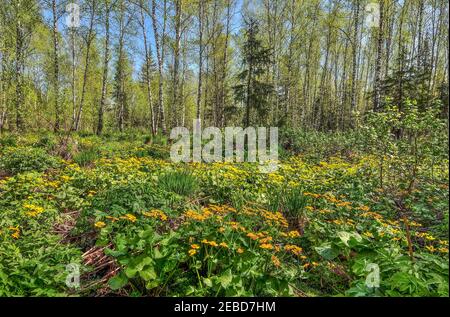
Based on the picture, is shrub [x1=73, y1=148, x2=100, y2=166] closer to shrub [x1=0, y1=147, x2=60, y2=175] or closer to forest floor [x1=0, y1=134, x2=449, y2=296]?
shrub [x1=0, y1=147, x2=60, y2=175]

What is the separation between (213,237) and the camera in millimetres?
2908

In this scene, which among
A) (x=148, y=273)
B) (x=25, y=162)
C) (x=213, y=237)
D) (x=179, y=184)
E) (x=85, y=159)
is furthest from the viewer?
(x=85, y=159)

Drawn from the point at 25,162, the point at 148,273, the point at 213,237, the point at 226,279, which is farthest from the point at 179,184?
the point at 25,162

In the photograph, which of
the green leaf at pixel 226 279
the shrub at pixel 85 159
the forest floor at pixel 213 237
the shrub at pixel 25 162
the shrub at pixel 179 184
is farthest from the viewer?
the shrub at pixel 85 159

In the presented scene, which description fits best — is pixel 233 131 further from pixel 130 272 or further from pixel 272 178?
pixel 130 272

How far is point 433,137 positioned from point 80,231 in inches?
231

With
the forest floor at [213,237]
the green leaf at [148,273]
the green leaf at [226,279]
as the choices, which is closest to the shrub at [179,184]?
the forest floor at [213,237]

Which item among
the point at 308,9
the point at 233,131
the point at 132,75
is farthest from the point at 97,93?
the point at 233,131

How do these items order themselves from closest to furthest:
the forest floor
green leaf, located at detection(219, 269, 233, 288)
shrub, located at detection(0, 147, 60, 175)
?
green leaf, located at detection(219, 269, 233, 288)
the forest floor
shrub, located at detection(0, 147, 60, 175)

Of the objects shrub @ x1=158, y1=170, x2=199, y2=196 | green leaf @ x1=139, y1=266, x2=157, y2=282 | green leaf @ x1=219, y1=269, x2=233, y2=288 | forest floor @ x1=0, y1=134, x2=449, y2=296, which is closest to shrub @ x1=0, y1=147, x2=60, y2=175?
forest floor @ x1=0, y1=134, x2=449, y2=296

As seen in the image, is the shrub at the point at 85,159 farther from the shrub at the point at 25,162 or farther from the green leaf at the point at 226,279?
the green leaf at the point at 226,279

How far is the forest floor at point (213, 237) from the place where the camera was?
2520mm

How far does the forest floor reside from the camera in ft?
8.27

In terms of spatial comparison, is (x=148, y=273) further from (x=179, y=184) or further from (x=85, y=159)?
(x=85, y=159)
